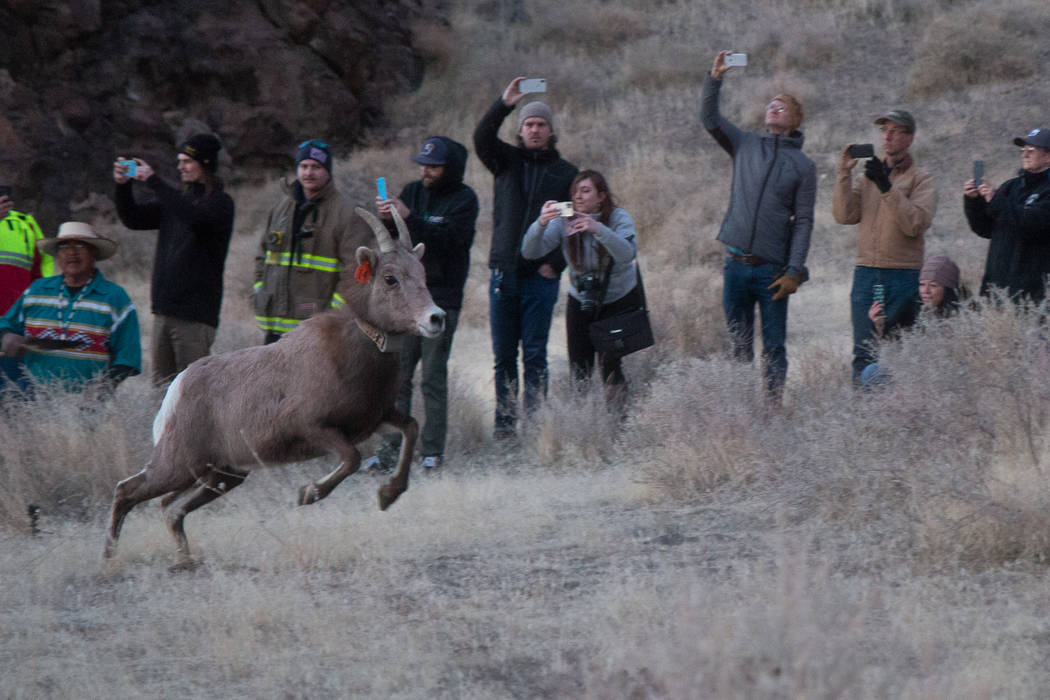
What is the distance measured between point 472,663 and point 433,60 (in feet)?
72.3

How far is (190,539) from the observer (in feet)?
22.0

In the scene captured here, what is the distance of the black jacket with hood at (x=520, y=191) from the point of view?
832 centimetres

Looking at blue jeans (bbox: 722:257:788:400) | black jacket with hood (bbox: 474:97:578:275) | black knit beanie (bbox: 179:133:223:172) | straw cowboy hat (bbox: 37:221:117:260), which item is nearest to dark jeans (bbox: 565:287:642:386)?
black jacket with hood (bbox: 474:97:578:275)

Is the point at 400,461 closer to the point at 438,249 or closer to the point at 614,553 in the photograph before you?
the point at 614,553

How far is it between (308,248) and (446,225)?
3.22ft

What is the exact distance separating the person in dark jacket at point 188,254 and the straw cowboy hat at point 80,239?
0.24 metres

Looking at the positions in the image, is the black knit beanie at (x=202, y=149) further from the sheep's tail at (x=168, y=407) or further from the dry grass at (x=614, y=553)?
the sheep's tail at (x=168, y=407)

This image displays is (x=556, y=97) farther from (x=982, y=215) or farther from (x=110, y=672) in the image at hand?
(x=110, y=672)

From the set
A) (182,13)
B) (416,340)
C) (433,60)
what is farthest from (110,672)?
(433,60)

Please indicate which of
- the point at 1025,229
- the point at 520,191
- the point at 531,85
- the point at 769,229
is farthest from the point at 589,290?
the point at 1025,229

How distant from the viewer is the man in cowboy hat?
771 centimetres

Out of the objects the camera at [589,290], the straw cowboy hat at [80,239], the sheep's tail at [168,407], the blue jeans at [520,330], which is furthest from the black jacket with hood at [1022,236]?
the straw cowboy hat at [80,239]

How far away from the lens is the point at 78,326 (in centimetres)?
770

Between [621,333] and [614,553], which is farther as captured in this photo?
[621,333]
